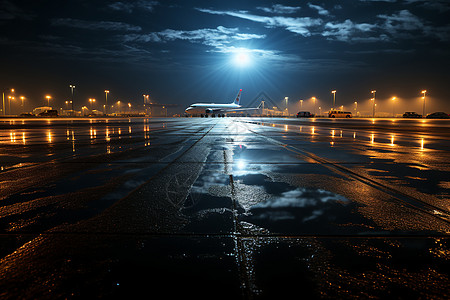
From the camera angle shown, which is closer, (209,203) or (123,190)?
(209,203)

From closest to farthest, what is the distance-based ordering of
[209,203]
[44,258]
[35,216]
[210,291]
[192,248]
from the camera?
[210,291] < [44,258] < [192,248] < [35,216] < [209,203]

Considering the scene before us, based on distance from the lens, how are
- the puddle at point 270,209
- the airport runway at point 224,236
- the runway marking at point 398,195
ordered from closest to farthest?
1. the airport runway at point 224,236
2. the puddle at point 270,209
3. the runway marking at point 398,195

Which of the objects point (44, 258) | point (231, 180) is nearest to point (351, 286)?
point (44, 258)

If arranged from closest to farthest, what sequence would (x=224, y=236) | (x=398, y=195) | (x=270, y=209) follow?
(x=224, y=236)
(x=270, y=209)
(x=398, y=195)

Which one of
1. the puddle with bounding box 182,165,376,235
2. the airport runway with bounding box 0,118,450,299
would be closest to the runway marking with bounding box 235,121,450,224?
the airport runway with bounding box 0,118,450,299

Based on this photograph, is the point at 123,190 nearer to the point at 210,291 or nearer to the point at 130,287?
the point at 130,287

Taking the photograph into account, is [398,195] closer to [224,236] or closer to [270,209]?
[270,209]

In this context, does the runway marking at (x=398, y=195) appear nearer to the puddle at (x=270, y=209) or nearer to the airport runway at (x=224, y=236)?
the airport runway at (x=224, y=236)

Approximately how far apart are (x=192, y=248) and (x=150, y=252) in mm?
372

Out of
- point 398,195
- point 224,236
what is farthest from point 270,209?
point 398,195

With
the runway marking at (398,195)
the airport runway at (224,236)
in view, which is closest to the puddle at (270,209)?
the airport runway at (224,236)

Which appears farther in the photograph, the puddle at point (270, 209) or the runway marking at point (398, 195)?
the runway marking at point (398, 195)

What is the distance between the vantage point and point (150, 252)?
8.14 ft

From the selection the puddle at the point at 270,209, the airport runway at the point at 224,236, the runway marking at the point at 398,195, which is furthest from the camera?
the runway marking at the point at 398,195
